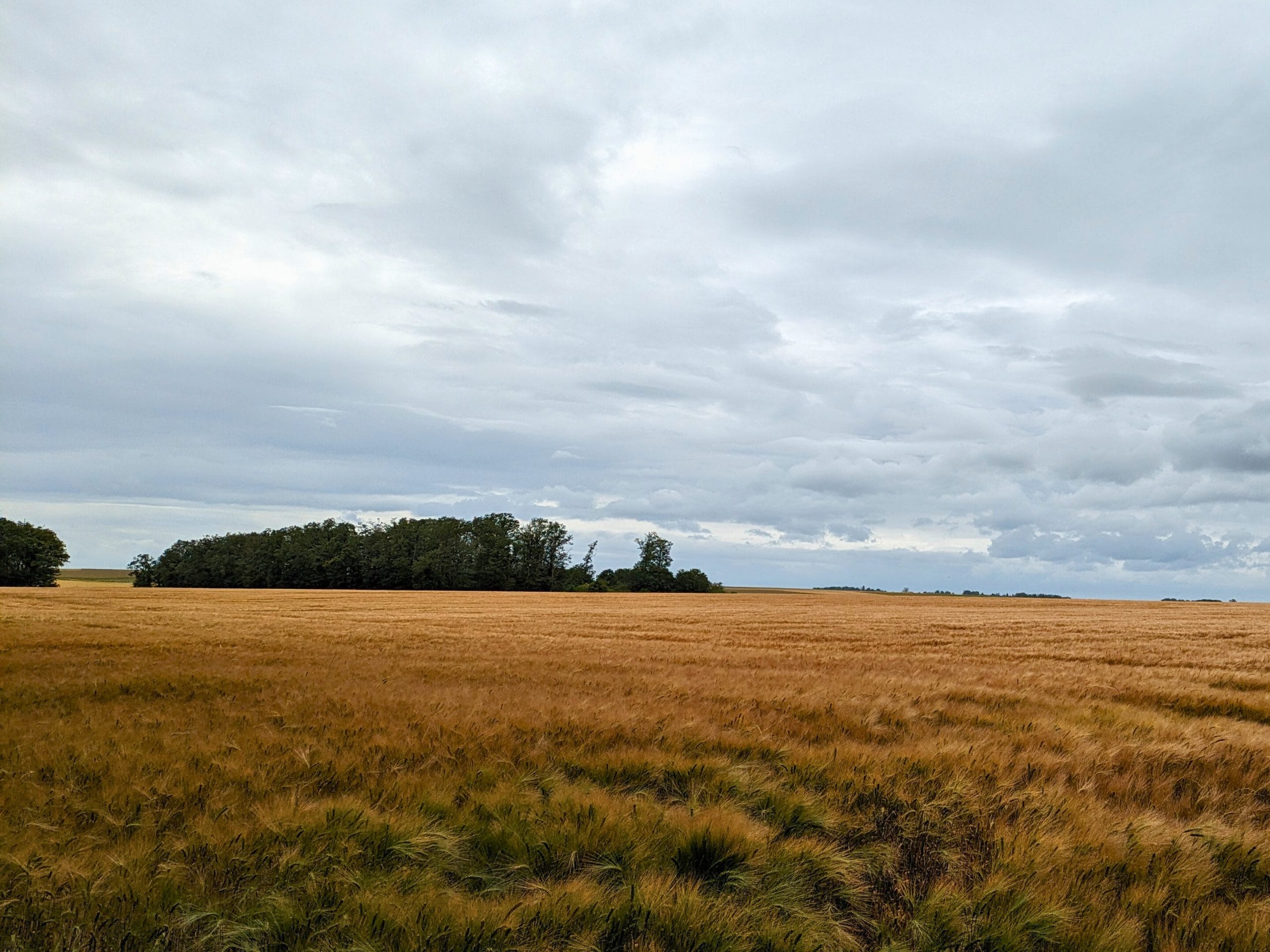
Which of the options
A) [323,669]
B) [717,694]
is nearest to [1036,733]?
[717,694]

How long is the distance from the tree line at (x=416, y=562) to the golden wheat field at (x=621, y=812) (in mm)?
96192

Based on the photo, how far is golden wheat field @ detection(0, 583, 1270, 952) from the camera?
3117 millimetres

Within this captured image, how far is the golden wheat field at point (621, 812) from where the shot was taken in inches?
123

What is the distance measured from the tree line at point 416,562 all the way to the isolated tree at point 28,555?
17.3 metres

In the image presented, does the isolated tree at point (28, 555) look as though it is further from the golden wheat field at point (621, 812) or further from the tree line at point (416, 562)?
the golden wheat field at point (621, 812)

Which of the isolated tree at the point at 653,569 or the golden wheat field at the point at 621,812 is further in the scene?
the isolated tree at the point at 653,569

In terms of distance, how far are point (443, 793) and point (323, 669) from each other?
748cm

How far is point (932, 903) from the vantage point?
11.2ft

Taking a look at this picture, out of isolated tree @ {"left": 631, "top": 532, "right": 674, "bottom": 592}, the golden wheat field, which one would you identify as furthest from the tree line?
the golden wheat field

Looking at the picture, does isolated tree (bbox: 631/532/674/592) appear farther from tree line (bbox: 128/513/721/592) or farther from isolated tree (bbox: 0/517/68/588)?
isolated tree (bbox: 0/517/68/588)

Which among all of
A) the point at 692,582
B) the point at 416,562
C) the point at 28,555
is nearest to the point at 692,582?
A: the point at 692,582

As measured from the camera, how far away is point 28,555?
306 ft

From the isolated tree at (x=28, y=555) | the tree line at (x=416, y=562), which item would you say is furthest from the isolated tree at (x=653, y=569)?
the isolated tree at (x=28, y=555)

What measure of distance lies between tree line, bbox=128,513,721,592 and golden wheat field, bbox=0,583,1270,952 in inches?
3787
